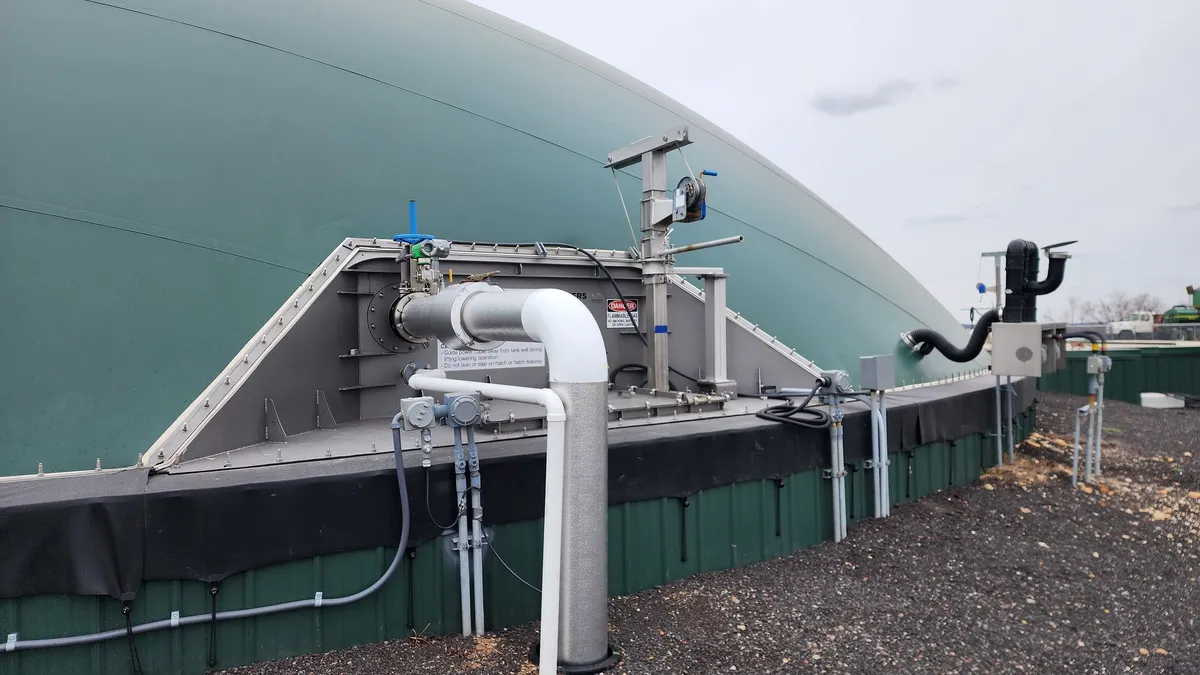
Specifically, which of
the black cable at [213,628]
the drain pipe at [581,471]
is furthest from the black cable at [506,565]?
the black cable at [213,628]

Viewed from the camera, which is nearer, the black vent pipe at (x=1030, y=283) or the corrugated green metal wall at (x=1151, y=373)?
the black vent pipe at (x=1030, y=283)

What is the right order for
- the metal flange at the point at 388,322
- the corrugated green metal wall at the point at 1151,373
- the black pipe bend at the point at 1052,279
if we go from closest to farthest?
the metal flange at the point at 388,322 → the black pipe bend at the point at 1052,279 → the corrugated green metal wall at the point at 1151,373

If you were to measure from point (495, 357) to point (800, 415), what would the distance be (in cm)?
291

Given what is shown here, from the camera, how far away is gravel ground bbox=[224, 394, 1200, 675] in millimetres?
4156

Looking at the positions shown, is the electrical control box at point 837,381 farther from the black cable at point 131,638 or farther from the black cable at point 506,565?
the black cable at point 131,638

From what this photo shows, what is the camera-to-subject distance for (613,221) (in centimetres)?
829

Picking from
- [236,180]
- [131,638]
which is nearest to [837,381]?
[131,638]

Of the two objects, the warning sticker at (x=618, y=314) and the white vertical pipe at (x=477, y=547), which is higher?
the warning sticker at (x=618, y=314)

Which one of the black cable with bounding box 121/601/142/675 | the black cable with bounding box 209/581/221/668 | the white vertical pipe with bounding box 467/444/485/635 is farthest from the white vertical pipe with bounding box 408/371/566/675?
the black cable with bounding box 121/601/142/675

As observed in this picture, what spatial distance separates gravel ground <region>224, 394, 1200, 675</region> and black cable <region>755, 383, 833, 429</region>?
1110mm

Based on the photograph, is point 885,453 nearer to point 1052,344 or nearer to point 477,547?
point 1052,344

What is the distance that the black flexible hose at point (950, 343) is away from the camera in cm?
880

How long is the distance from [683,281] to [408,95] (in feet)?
11.9

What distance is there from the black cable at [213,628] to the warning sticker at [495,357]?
2817 millimetres
